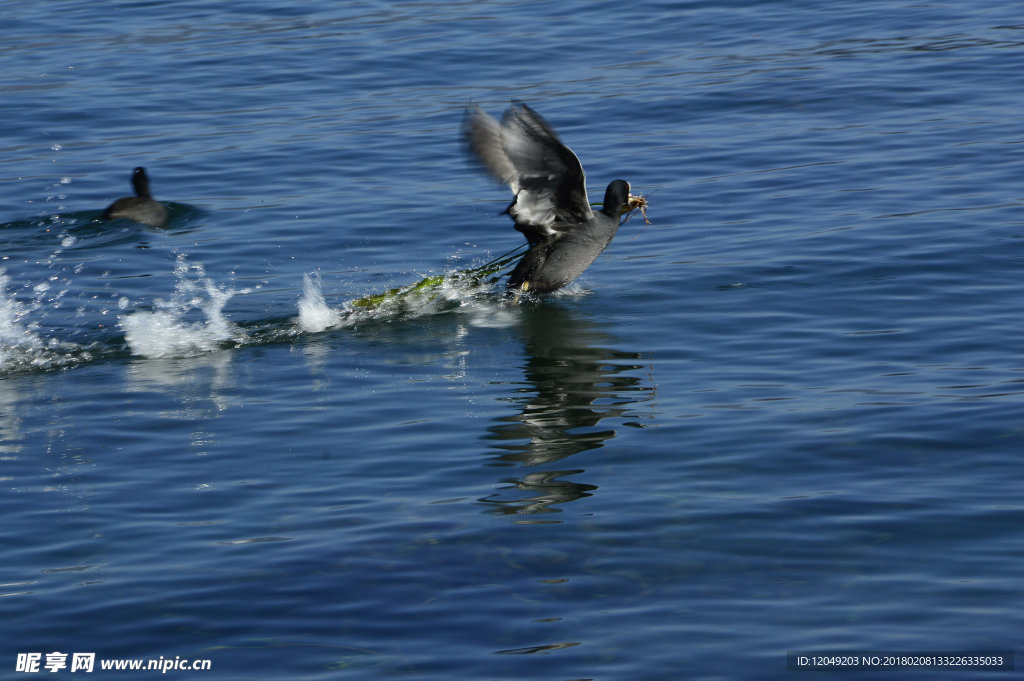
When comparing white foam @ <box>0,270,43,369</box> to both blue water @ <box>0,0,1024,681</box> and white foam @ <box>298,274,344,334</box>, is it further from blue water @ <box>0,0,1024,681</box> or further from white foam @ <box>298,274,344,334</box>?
white foam @ <box>298,274,344,334</box>

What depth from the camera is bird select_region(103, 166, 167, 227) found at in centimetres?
1362

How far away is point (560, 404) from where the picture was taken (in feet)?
28.7

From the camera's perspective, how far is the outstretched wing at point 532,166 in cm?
969

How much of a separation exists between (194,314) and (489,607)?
222 inches

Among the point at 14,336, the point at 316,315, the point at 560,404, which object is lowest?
the point at 560,404

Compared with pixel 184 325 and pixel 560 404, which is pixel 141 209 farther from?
pixel 560 404

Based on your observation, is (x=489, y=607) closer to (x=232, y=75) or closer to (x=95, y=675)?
(x=95, y=675)

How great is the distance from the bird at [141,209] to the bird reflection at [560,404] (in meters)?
4.66

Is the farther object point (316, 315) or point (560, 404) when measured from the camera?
point (316, 315)

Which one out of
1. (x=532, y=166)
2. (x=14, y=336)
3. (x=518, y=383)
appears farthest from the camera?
(x=14, y=336)

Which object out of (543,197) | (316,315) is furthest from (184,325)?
(543,197)

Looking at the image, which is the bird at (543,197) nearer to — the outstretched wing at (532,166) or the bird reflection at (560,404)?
the outstretched wing at (532,166)

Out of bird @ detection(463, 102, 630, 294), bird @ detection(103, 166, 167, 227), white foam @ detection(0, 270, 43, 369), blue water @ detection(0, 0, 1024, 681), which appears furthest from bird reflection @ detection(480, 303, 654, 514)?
bird @ detection(103, 166, 167, 227)

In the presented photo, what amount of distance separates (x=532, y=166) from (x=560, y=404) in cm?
216
